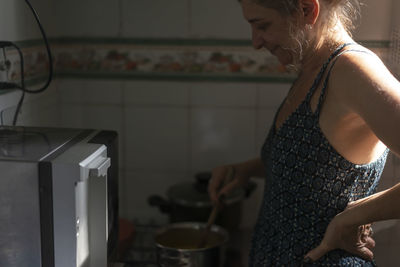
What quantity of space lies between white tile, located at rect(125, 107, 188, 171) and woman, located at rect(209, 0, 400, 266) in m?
0.71

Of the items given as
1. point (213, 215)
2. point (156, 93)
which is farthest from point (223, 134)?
point (213, 215)

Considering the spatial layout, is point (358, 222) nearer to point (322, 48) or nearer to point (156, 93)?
point (322, 48)

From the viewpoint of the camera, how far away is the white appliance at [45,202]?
0.82m

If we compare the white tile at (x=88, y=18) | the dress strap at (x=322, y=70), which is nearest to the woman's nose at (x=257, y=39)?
the dress strap at (x=322, y=70)

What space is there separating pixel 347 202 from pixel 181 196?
0.63m

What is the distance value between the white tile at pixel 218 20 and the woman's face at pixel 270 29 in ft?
2.18

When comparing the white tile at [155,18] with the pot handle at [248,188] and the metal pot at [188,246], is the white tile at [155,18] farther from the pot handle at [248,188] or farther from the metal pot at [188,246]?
the metal pot at [188,246]

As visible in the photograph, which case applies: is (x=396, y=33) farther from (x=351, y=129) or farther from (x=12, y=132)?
(x=12, y=132)

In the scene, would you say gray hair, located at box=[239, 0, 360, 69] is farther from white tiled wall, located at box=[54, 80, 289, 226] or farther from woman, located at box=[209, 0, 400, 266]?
white tiled wall, located at box=[54, 80, 289, 226]

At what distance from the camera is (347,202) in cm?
93

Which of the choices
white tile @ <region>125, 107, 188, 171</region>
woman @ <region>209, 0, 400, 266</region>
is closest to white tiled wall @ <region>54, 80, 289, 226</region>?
white tile @ <region>125, 107, 188, 171</region>

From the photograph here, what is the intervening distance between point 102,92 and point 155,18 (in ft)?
0.94

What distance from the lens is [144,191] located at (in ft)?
5.80

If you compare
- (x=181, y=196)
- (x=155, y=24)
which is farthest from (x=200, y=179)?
(x=155, y=24)
